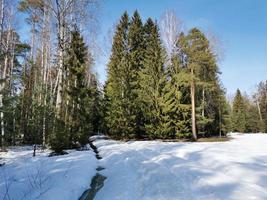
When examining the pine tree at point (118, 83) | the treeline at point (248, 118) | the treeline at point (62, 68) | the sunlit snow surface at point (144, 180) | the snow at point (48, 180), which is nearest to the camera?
the sunlit snow surface at point (144, 180)

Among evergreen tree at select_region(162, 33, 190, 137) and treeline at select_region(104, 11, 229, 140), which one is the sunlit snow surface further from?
treeline at select_region(104, 11, 229, 140)

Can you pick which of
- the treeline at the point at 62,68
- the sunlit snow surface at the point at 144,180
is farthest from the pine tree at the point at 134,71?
the sunlit snow surface at the point at 144,180

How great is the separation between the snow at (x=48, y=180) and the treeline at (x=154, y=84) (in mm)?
14290

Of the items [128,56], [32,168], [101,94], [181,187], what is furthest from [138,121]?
[181,187]

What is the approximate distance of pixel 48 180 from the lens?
8406 millimetres

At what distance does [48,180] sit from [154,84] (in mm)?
18421

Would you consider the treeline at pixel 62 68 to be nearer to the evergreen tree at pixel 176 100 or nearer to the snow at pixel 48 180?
the snow at pixel 48 180

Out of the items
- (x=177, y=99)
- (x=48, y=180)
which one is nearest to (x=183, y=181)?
(x=48, y=180)

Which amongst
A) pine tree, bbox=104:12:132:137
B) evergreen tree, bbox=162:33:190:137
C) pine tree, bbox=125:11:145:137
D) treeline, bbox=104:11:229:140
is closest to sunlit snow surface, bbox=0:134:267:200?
evergreen tree, bbox=162:33:190:137

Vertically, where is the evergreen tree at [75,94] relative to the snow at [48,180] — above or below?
above

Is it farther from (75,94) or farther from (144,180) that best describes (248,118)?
(144,180)

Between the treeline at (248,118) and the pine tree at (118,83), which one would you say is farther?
the treeline at (248,118)

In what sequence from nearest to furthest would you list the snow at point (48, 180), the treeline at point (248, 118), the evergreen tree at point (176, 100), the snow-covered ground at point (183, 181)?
the snow-covered ground at point (183, 181), the snow at point (48, 180), the evergreen tree at point (176, 100), the treeline at point (248, 118)

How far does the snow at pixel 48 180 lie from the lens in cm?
691
